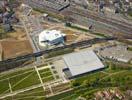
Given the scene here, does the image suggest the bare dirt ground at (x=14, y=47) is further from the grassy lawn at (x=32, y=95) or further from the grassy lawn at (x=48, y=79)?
the grassy lawn at (x=32, y=95)

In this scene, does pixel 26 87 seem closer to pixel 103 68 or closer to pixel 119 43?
pixel 103 68

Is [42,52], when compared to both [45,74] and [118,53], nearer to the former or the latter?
[45,74]

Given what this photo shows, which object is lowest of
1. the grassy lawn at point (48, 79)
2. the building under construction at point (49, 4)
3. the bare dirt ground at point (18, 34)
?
the grassy lawn at point (48, 79)

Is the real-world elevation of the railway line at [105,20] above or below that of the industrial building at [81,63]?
above

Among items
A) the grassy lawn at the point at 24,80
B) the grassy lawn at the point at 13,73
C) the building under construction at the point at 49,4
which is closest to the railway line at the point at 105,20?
the building under construction at the point at 49,4

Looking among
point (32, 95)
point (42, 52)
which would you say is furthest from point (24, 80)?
point (42, 52)

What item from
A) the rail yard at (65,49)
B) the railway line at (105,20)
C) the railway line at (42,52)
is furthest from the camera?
the railway line at (105,20)

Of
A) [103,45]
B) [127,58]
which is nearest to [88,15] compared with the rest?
[103,45]
